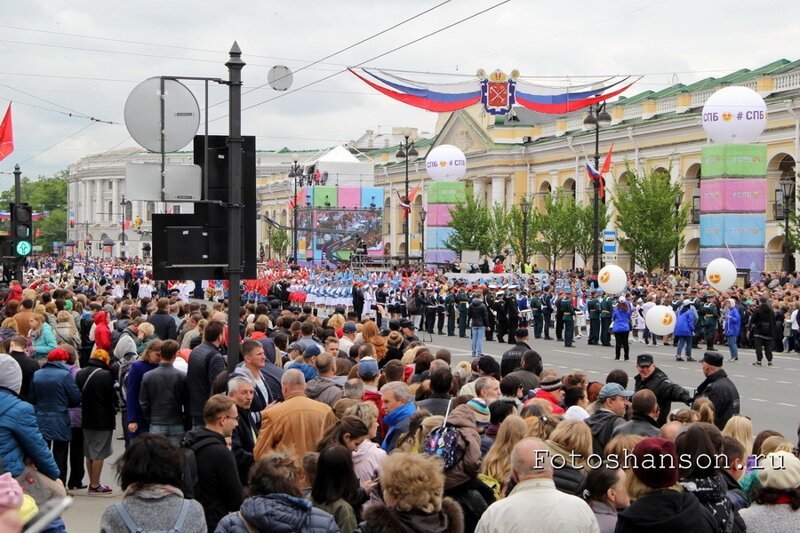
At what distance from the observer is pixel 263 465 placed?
5.79 meters

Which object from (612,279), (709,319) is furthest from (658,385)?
(709,319)

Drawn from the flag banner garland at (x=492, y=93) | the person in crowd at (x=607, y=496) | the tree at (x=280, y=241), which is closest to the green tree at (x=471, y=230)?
the flag banner garland at (x=492, y=93)

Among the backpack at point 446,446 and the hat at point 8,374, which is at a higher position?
the hat at point 8,374

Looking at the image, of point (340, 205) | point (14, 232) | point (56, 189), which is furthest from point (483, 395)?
point (56, 189)

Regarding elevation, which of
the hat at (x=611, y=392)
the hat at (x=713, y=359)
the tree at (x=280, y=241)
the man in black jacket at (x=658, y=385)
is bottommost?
the man in black jacket at (x=658, y=385)

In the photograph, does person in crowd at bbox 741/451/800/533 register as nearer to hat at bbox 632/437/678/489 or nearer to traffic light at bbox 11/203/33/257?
hat at bbox 632/437/678/489

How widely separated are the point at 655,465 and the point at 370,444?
2.26 meters

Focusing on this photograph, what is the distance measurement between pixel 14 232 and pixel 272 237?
81.8m

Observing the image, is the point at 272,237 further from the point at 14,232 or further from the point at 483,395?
the point at 483,395

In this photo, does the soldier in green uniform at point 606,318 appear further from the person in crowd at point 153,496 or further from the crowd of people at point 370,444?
the person in crowd at point 153,496

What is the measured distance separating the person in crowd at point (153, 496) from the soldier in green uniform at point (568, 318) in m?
26.2

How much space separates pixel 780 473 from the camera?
591cm

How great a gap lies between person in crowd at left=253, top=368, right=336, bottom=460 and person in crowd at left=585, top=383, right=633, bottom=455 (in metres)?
1.98

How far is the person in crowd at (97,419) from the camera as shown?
11.7 m
